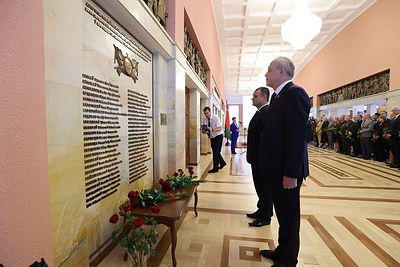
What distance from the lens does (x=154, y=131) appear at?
3225 mm

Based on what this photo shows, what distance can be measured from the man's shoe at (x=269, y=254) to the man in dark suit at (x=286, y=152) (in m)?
0.15

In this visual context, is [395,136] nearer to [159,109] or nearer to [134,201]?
[159,109]

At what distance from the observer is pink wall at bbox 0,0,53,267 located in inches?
37.2

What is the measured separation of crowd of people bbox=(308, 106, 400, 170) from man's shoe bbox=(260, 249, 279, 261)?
6.06m

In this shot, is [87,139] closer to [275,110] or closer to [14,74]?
[14,74]

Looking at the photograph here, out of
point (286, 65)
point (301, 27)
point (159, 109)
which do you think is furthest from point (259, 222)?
point (301, 27)

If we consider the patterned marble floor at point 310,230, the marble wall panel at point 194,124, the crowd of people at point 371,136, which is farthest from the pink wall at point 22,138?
the crowd of people at point 371,136

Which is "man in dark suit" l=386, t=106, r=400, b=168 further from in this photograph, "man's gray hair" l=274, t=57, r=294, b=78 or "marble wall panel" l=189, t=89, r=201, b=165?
"man's gray hair" l=274, t=57, r=294, b=78

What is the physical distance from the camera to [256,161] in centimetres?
257

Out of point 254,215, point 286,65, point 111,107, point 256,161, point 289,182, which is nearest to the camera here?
point 289,182

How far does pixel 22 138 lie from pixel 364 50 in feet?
37.0

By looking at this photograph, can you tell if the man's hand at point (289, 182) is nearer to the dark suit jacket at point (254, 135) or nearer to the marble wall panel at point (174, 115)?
the dark suit jacket at point (254, 135)

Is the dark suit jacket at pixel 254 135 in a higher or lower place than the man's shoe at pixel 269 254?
higher

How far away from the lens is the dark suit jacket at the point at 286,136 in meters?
1.53
